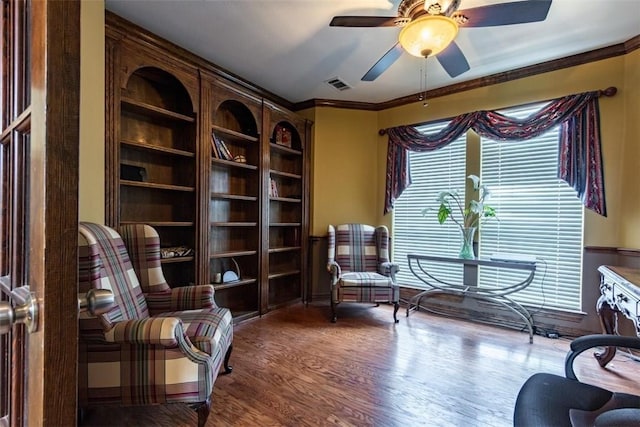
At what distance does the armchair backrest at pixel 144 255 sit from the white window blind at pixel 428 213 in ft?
9.28

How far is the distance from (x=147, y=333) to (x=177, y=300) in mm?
692

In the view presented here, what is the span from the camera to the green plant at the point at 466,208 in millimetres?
3152

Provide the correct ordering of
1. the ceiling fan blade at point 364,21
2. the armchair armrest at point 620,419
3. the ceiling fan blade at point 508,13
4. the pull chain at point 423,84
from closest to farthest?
the armchair armrest at point 620,419 → the ceiling fan blade at point 508,13 → the ceiling fan blade at point 364,21 → the pull chain at point 423,84

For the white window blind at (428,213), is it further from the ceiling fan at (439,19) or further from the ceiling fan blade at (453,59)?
the ceiling fan at (439,19)

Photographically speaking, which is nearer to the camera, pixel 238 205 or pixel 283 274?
pixel 238 205

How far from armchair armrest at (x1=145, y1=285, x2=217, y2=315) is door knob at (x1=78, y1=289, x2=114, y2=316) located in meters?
1.59

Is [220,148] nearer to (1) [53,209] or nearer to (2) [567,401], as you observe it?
(1) [53,209]

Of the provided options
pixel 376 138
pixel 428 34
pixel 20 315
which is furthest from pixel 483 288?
pixel 20 315

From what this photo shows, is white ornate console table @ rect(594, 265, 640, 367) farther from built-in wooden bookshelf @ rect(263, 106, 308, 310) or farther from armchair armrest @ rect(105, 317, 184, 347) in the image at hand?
built-in wooden bookshelf @ rect(263, 106, 308, 310)

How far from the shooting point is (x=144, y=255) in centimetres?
214

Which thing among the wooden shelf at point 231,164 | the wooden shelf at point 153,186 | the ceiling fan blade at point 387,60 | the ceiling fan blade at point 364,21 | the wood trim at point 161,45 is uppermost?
the wood trim at point 161,45

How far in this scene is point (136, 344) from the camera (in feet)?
4.85

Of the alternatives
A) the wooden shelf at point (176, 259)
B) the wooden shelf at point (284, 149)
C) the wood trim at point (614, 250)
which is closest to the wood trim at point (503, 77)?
the wooden shelf at point (284, 149)

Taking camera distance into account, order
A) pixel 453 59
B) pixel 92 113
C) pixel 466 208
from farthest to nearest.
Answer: pixel 466 208, pixel 453 59, pixel 92 113
